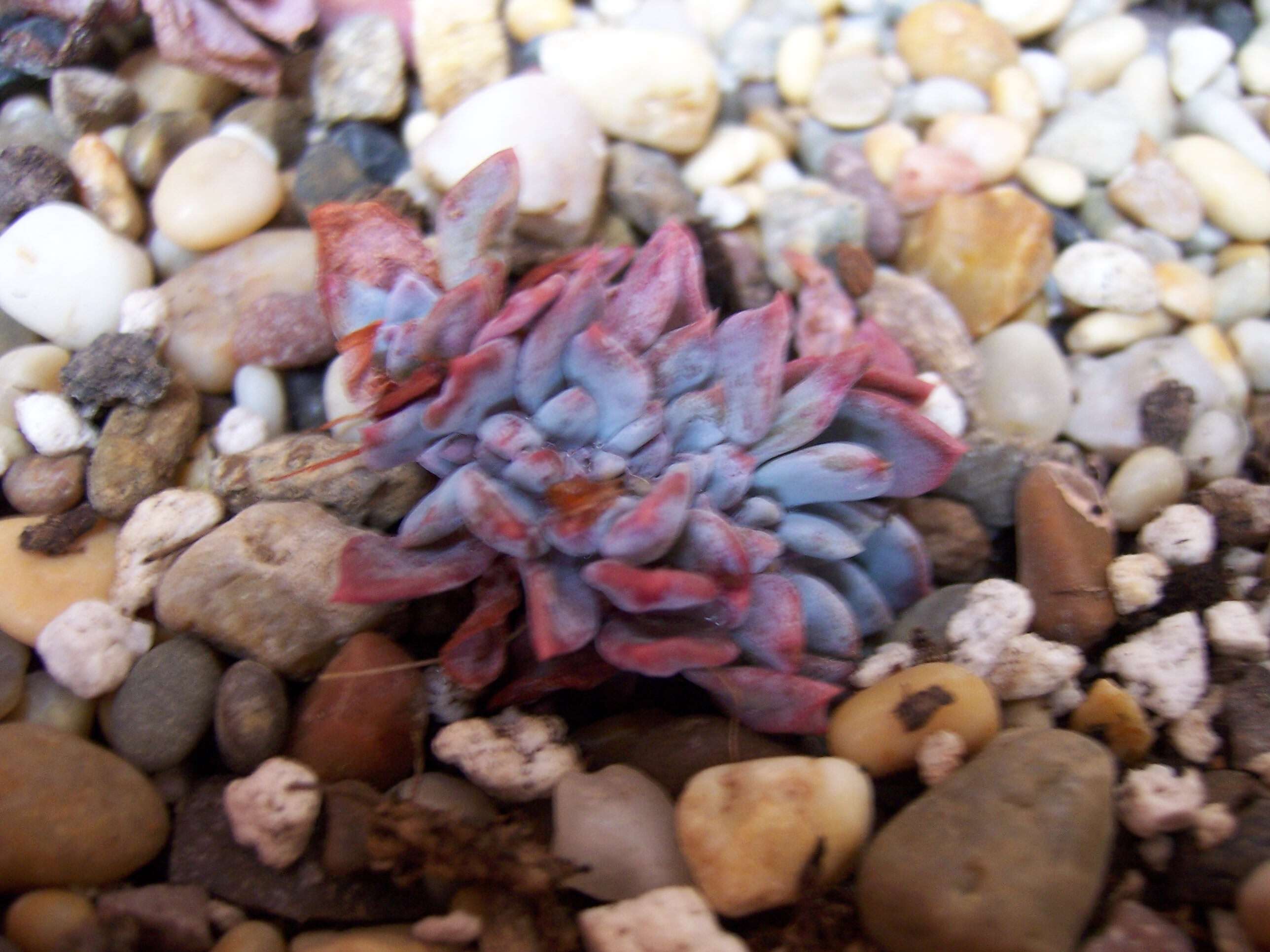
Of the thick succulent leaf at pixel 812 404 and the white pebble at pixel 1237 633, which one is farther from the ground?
the thick succulent leaf at pixel 812 404

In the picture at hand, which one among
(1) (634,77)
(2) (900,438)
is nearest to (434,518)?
(2) (900,438)

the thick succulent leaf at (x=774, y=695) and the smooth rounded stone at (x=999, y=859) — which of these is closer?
the smooth rounded stone at (x=999, y=859)

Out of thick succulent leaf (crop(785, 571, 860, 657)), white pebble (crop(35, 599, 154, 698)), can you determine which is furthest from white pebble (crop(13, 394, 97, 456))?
thick succulent leaf (crop(785, 571, 860, 657))

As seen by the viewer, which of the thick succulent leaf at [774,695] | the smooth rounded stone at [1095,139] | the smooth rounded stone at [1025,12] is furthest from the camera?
the smooth rounded stone at [1025,12]

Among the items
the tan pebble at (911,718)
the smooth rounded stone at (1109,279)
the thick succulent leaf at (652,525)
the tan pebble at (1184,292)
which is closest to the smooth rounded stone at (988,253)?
the smooth rounded stone at (1109,279)

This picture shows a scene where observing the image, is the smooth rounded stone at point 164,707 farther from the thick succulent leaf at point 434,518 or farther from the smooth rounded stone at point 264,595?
the thick succulent leaf at point 434,518

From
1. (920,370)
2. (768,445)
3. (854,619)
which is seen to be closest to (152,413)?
(768,445)
